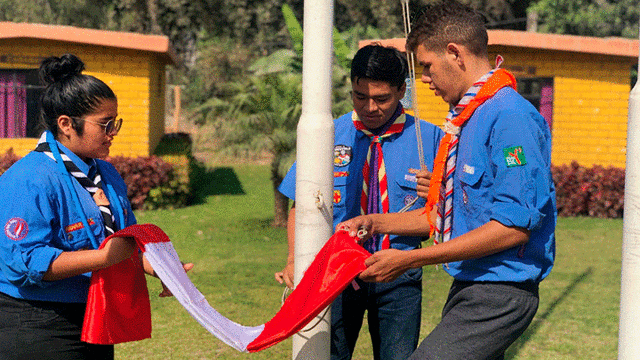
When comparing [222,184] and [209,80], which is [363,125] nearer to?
[222,184]

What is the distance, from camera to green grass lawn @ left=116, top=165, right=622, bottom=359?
A: 6.80 meters

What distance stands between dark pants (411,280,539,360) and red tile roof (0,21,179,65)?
43.8 feet

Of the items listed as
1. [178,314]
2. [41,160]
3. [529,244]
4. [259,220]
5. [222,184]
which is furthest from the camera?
[222,184]

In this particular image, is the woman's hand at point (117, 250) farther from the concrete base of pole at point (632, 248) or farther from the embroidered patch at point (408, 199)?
the concrete base of pole at point (632, 248)

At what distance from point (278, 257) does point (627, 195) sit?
338 inches

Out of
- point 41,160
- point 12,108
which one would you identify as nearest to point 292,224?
point 41,160

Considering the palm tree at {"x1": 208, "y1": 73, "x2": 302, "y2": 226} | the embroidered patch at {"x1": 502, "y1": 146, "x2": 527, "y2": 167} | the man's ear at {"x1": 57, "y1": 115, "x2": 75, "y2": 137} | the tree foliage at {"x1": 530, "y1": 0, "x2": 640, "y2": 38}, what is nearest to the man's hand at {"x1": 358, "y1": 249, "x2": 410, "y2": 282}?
the embroidered patch at {"x1": 502, "y1": 146, "x2": 527, "y2": 167}

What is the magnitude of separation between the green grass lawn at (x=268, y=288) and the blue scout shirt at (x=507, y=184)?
1.71 metres

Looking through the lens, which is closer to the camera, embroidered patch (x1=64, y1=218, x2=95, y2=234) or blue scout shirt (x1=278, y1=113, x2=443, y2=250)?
embroidered patch (x1=64, y1=218, x2=95, y2=234)

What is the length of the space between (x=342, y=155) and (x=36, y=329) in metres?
1.64

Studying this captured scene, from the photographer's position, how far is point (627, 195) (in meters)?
2.59

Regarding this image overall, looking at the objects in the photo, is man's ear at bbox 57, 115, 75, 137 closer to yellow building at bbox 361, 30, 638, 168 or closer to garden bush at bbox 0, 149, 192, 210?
garden bush at bbox 0, 149, 192, 210

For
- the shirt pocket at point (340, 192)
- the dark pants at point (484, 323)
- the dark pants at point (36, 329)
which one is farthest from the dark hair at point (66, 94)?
the dark pants at point (484, 323)

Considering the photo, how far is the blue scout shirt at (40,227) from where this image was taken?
313 cm
